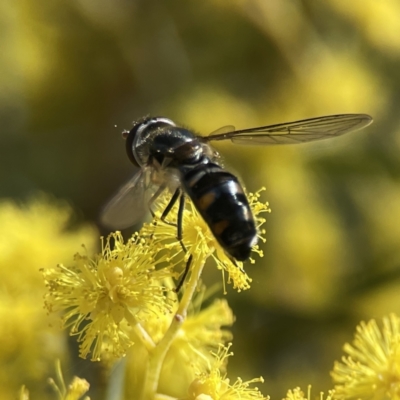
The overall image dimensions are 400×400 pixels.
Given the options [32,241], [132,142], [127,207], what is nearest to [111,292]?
[127,207]

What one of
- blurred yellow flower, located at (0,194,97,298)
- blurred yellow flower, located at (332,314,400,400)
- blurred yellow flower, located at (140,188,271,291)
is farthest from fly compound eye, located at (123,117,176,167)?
blurred yellow flower, located at (332,314,400,400)

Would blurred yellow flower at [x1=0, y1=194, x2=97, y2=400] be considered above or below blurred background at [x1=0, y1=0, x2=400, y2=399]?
below

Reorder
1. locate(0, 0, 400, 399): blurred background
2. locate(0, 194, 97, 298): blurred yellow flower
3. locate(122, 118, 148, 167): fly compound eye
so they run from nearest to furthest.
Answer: locate(122, 118, 148, 167): fly compound eye → locate(0, 194, 97, 298): blurred yellow flower → locate(0, 0, 400, 399): blurred background

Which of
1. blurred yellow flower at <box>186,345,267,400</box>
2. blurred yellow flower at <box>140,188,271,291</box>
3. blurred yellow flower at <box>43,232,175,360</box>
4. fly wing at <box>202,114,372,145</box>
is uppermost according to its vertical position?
fly wing at <box>202,114,372,145</box>

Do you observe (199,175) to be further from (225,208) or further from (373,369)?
(373,369)

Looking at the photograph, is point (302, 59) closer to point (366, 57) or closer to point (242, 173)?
point (366, 57)

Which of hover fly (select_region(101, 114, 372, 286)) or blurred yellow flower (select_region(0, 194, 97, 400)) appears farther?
blurred yellow flower (select_region(0, 194, 97, 400))

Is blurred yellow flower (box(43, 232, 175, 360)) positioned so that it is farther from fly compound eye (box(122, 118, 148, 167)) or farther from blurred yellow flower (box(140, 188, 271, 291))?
fly compound eye (box(122, 118, 148, 167))

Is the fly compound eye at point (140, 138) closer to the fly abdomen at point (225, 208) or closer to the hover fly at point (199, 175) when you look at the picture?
the hover fly at point (199, 175)
